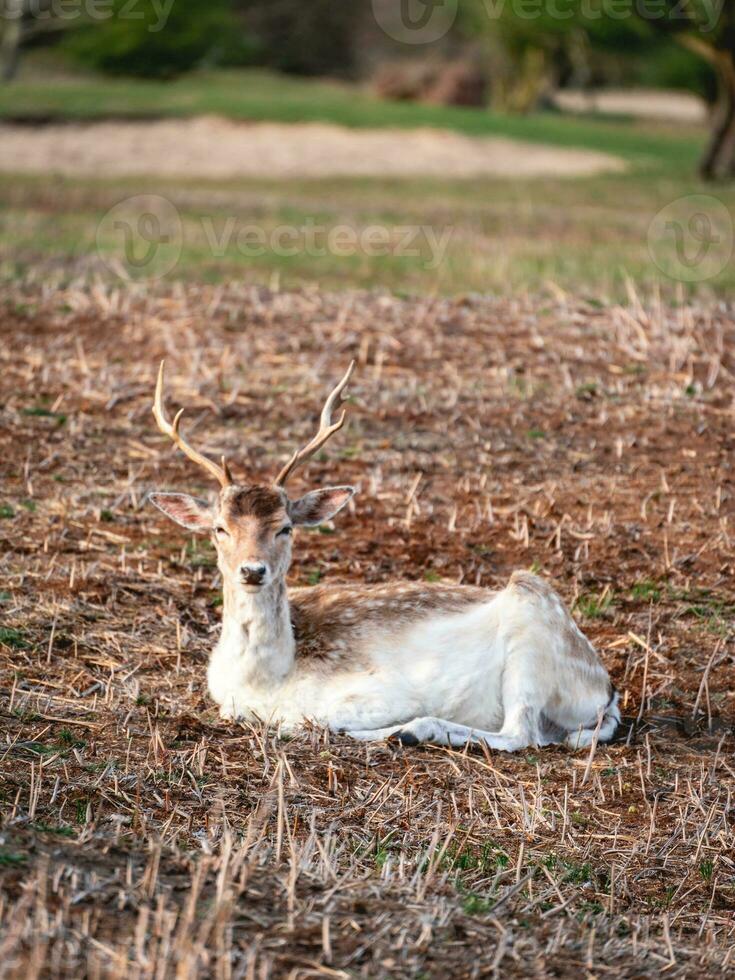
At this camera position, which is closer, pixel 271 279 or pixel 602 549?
pixel 602 549

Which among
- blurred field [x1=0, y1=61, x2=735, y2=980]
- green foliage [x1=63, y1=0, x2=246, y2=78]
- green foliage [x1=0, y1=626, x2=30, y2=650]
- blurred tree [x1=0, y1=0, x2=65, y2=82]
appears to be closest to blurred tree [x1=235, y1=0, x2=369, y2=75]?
green foliage [x1=63, y1=0, x2=246, y2=78]

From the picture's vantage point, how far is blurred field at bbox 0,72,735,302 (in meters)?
17.8

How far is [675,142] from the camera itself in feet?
176

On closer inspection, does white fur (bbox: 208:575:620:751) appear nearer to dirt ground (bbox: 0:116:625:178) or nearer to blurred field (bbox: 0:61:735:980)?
blurred field (bbox: 0:61:735:980)

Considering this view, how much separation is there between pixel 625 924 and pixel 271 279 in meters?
12.0

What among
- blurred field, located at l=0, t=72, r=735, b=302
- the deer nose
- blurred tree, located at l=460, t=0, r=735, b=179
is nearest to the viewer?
the deer nose

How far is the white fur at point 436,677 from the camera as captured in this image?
7824mm

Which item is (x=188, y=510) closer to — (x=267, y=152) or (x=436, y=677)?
(x=436, y=677)

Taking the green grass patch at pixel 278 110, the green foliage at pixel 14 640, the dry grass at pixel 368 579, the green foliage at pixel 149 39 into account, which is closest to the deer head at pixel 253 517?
the dry grass at pixel 368 579

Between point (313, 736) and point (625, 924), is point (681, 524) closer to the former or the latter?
point (313, 736)

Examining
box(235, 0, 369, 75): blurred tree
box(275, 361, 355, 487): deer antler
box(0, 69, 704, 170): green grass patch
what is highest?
box(235, 0, 369, 75): blurred tree

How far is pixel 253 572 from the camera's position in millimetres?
7547

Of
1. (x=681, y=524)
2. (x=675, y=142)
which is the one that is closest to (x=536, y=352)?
(x=681, y=524)

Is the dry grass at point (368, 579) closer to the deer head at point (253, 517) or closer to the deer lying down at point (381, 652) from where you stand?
the deer lying down at point (381, 652)
